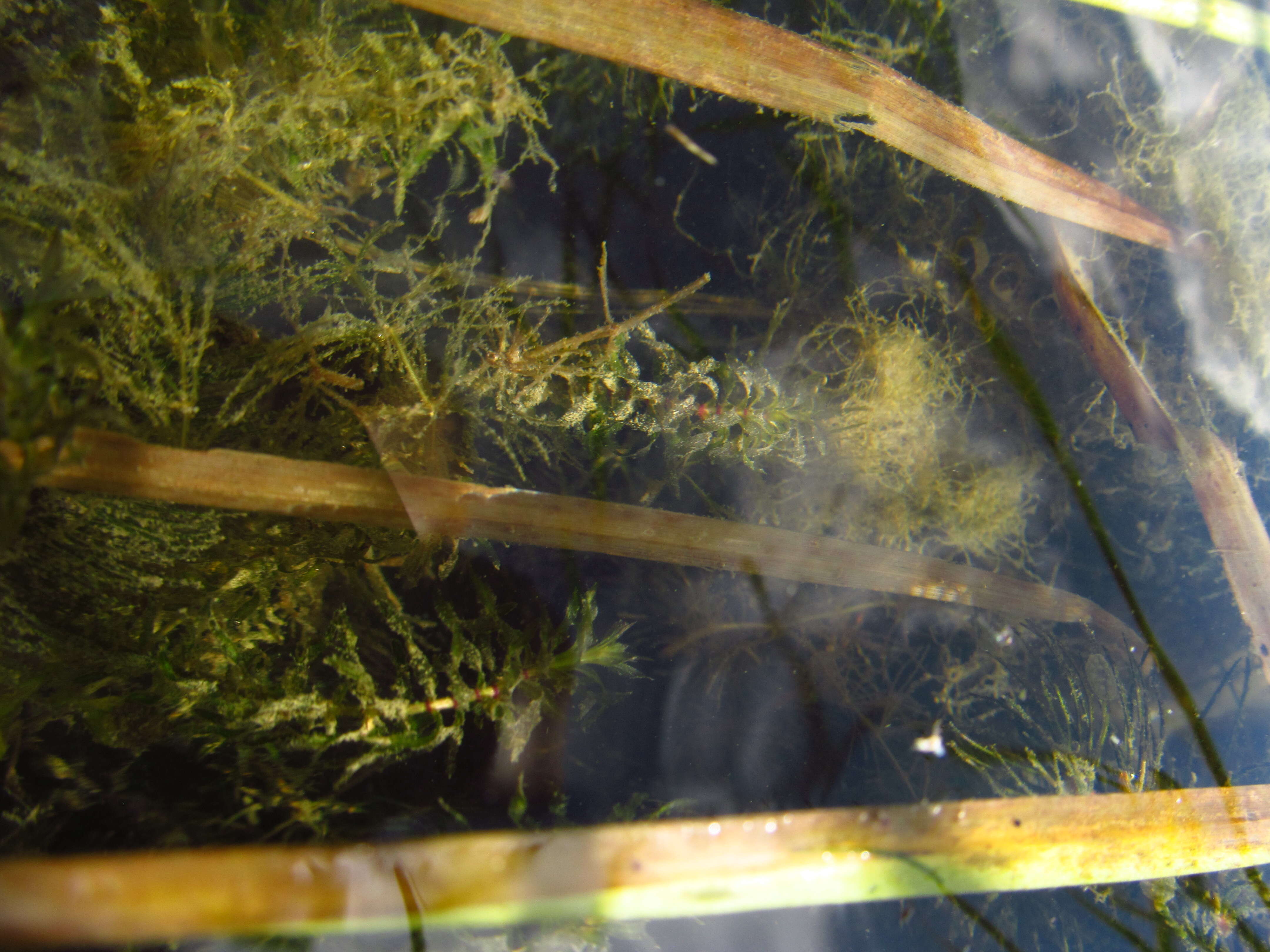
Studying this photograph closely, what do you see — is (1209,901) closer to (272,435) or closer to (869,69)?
(869,69)

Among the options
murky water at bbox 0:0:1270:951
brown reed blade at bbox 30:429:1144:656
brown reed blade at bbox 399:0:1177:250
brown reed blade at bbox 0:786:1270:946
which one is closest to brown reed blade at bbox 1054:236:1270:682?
murky water at bbox 0:0:1270:951

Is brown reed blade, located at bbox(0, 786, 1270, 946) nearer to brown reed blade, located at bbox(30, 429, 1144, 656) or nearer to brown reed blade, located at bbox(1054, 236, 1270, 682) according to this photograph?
brown reed blade, located at bbox(30, 429, 1144, 656)

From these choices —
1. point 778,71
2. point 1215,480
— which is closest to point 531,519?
point 778,71

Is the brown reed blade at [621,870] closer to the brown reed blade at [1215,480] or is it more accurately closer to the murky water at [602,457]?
the murky water at [602,457]

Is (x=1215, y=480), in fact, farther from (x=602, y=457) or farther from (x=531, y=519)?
(x=531, y=519)

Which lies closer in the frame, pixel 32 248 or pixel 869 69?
pixel 32 248

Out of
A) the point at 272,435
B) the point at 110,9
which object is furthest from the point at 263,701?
the point at 110,9
